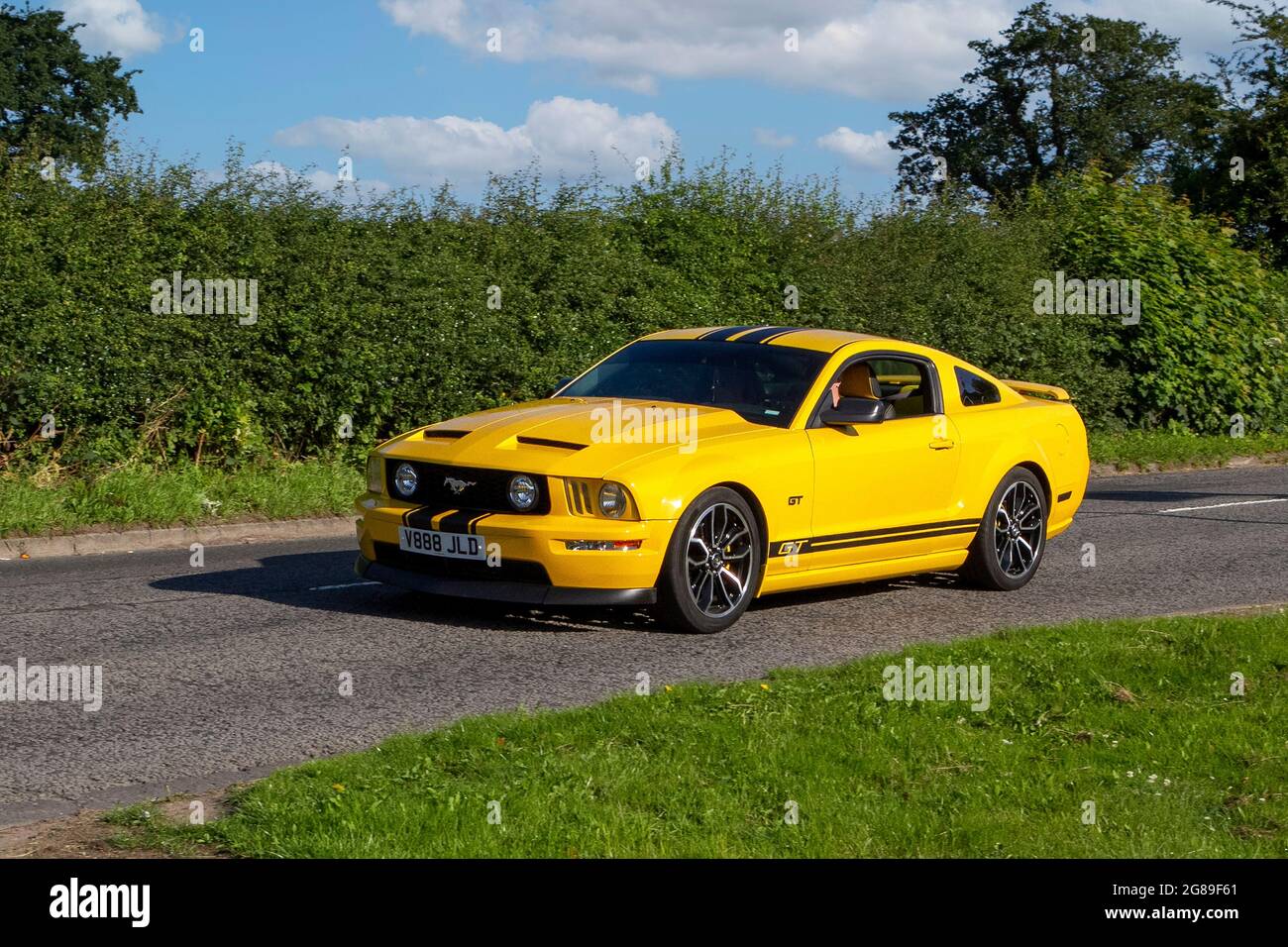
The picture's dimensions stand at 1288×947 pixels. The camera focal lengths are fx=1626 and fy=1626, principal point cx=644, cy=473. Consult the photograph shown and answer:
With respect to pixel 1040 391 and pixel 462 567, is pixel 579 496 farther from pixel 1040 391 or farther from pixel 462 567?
pixel 1040 391

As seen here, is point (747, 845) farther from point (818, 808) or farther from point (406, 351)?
point (406, 351)

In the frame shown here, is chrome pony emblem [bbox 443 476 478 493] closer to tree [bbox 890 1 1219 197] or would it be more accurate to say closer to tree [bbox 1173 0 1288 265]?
tree [bbox 1173 0 1288 265]

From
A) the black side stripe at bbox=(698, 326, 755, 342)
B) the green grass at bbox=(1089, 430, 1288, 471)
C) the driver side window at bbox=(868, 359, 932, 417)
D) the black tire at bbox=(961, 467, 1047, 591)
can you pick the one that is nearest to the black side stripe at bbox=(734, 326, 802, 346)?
the black side stripe at bbox=(698, 326, 755, 342)

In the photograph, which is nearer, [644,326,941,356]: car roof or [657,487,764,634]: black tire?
[657,487,764,634]: black tire

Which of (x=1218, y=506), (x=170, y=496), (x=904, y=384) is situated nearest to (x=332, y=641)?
(x=904, y=384)

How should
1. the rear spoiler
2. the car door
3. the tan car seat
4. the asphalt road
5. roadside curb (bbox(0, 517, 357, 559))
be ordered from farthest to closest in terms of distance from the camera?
1. roadside curb (bbox(0, 517, 357, 559))
2. the rear spoiler
3. the tan car seat
4. the car door
5. the asphalt road

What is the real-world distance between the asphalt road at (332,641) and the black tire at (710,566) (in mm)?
144

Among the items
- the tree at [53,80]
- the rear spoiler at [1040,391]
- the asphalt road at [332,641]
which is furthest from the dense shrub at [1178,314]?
the tree at [53,80]

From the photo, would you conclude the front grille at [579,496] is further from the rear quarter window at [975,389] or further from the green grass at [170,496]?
the green grass at [170,496]

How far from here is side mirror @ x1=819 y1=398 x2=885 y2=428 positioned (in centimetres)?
978

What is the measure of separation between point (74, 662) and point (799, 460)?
4.11 meters

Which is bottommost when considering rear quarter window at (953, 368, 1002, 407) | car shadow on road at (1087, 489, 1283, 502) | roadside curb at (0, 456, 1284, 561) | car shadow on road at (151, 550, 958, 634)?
car shadow on road at (151, 550, 958, 634)

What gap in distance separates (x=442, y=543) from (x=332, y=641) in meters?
0.81

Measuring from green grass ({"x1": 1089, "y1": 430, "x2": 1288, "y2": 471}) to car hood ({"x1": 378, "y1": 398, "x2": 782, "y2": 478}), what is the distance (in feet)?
45.5
